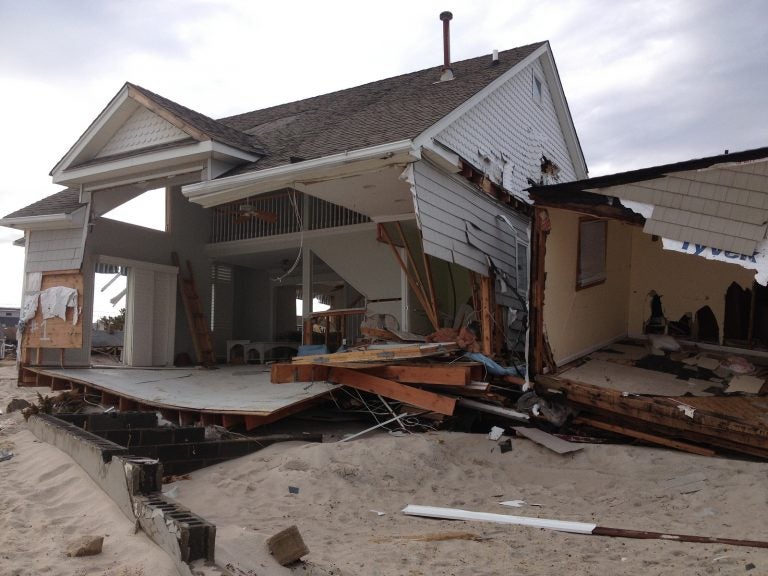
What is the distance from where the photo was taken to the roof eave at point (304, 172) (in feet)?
28.0

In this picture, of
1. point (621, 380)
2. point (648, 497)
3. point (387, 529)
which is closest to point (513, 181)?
point (621, 380)

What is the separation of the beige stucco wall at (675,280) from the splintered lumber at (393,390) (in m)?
4.56

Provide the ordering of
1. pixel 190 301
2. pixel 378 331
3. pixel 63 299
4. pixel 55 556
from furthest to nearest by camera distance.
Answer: pixel 190 301 < pixel 63 299 < pixel 378 331 < pixel 55 556

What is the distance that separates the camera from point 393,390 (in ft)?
27.9

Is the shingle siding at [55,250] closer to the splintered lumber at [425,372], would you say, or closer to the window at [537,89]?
the splintered lumber at [425,372]

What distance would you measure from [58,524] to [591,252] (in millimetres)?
8207

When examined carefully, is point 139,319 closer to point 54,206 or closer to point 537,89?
point 54,206

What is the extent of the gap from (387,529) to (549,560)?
147cm

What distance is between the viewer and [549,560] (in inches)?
170

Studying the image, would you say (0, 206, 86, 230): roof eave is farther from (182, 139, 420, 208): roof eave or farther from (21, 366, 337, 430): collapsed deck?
(182, 139, 420, 208): roof eave

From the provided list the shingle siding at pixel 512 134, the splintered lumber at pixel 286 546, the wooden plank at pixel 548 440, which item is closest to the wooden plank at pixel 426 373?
the wooden plank at pixel 548 440

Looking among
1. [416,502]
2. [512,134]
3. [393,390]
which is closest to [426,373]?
[393,390]

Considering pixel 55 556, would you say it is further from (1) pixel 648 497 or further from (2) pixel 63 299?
(2) pixel 63 299

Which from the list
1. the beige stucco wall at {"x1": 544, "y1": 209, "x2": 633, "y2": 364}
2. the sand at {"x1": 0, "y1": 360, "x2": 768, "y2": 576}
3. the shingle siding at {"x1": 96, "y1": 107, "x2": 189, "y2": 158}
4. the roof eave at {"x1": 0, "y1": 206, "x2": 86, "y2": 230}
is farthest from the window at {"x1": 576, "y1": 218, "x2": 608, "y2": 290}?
the roof eave at {"x1": 0, "y1": 206, "x2": 86, "y2": 230}
